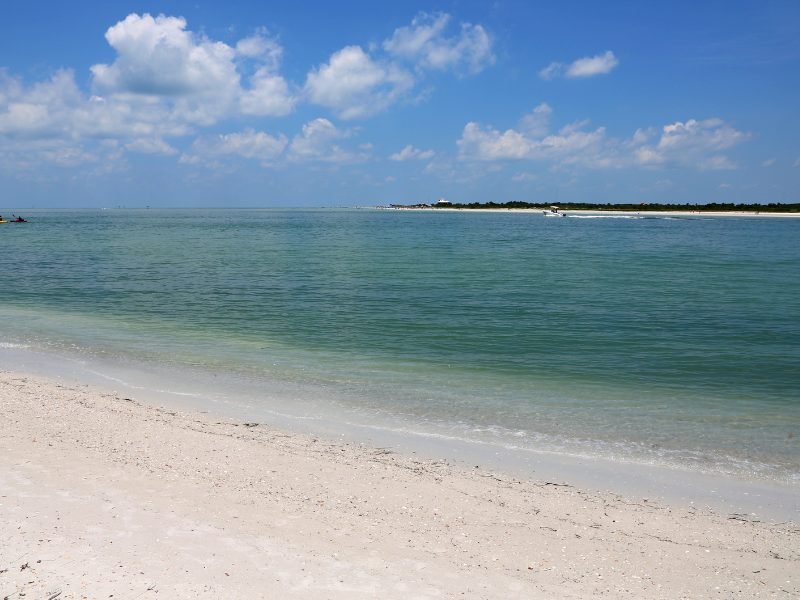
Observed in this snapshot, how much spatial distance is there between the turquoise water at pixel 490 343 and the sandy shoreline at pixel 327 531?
228cm

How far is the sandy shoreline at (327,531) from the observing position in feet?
17.8

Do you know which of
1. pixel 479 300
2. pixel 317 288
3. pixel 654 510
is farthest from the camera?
pixel 317 288

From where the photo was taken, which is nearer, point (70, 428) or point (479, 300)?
point (70, 428)

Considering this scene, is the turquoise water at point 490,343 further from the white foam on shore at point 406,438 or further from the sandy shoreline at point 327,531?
the sandy shoreline at point 327,531

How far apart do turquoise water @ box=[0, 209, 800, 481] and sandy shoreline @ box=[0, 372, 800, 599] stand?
2.28 m

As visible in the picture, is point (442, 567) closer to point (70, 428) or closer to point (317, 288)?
point (70, 428)

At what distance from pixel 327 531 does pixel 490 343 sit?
38.3ft

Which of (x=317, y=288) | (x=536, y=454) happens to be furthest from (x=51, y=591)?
(x=317, y=288)

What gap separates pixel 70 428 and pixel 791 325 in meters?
21.0

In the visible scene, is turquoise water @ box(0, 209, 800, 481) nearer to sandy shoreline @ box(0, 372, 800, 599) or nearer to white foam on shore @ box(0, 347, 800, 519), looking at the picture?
white foam on shore @ box(0, 347, 800, 519)

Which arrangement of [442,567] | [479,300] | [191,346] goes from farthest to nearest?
[479,300] → [191,346] → [442,567]

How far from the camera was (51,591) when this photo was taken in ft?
16.5

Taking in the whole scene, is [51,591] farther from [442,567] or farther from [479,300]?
[479,300]

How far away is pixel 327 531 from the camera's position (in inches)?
251
